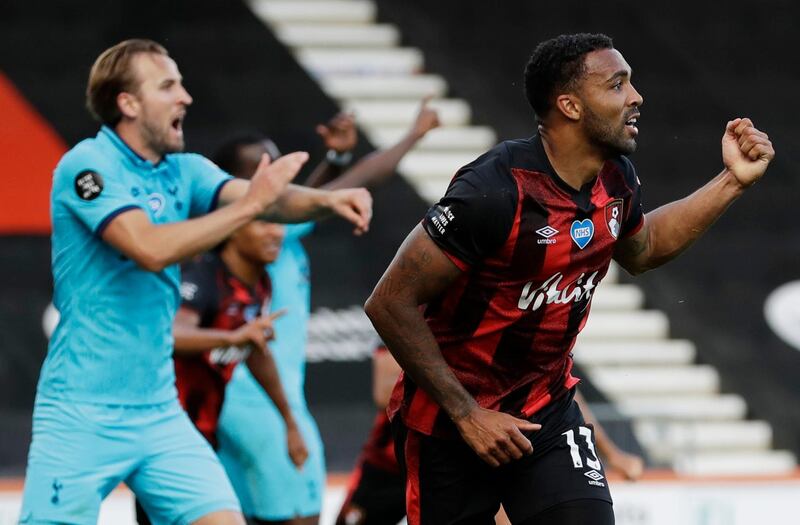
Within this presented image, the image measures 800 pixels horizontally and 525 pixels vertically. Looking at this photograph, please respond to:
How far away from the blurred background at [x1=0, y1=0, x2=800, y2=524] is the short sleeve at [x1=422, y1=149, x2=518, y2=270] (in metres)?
6.38

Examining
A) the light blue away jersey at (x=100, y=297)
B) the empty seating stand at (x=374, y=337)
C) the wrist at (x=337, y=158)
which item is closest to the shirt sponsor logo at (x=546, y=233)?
the light blue away jersey at (x=100, y=297)


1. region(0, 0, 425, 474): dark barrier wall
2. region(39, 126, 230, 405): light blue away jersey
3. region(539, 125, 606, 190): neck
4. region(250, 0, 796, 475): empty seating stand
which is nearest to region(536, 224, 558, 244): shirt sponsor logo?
region(539, 125, 606, 190): neck

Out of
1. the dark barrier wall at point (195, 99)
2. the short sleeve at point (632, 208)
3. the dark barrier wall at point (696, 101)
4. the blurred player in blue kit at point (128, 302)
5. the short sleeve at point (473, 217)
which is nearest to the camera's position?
the short sleeve at point (473, 217)

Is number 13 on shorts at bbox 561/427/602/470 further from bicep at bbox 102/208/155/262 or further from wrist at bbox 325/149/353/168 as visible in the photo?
wrist at bbox 325/149/353/168

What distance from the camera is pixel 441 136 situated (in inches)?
567

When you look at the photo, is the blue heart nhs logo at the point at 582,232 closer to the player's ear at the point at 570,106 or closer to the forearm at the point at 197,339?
the player's ear at the point at 570,106

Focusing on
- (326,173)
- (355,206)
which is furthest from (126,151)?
(326,173)

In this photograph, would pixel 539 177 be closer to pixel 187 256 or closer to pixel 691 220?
pixel 691 220

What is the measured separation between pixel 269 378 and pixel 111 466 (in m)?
1.48

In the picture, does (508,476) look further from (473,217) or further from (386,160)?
(386,160)

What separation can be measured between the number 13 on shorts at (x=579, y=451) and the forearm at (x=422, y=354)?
0.40 metres

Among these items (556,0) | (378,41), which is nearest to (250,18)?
(378,41)

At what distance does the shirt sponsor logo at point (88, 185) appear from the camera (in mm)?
5336

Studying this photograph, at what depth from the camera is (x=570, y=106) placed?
4957 millimetres
